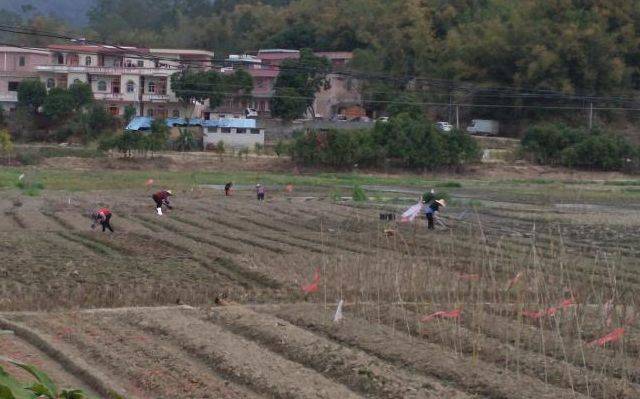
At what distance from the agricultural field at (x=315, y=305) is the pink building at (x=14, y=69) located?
1181 inches

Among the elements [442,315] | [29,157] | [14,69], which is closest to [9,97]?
[14,69]

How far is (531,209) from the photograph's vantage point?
27.9 metres

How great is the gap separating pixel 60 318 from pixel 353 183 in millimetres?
26776

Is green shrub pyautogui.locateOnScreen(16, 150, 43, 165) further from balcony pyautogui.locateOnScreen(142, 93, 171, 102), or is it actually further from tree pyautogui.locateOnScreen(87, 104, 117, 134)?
balcony pyautogui.locateOnScreen(142, 93, 171, 102)

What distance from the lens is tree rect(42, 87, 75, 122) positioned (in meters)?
47.8

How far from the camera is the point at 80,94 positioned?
48688 mm

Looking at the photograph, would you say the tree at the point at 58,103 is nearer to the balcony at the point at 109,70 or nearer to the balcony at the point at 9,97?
the balcony at the point at 109,70

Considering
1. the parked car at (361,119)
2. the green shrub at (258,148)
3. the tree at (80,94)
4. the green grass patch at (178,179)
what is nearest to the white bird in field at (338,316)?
the green grass patch at (178,179)

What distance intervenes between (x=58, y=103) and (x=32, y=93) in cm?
223

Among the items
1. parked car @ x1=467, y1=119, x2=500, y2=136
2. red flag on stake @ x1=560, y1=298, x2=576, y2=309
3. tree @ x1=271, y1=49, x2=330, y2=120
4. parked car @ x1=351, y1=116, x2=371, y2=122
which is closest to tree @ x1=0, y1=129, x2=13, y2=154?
tree @ x1=271, y1=49, x2=330, y2=120

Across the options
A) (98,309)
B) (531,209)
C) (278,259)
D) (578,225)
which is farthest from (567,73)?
(98,309)

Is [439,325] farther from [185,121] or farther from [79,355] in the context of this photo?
[185,121]

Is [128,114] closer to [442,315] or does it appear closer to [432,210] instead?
[432,210]

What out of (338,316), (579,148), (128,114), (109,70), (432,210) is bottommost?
(338,316)
